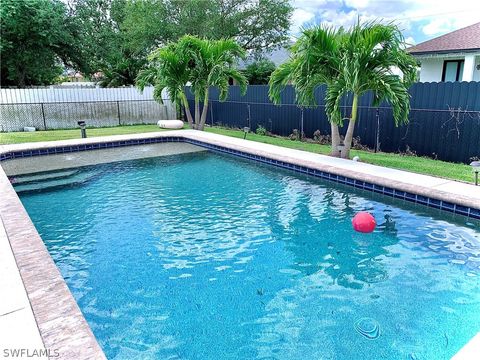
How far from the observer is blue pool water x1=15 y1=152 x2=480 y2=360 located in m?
3.15

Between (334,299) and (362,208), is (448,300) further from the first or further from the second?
(362,208)

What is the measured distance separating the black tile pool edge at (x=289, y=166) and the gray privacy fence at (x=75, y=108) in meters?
5.77

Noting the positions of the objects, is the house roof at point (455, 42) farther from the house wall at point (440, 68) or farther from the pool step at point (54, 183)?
the pool step at point (54, 183)

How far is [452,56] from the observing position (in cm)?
1612

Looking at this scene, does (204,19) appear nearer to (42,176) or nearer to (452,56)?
(452,56)

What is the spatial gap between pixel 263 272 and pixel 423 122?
6939 millimetres

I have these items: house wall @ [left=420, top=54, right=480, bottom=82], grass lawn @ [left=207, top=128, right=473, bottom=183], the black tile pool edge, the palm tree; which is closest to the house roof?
house wall @ [left=420, top=54, right=480, bottom=82]

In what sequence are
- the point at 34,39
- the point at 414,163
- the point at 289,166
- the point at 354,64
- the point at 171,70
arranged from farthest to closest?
1. the point at 34,39
2. the point at 171,70
3. the point at 289,166
4. the point at 414,163
5. the point at 354,64

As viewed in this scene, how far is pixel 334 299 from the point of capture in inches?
147

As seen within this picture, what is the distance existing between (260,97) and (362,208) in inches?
365

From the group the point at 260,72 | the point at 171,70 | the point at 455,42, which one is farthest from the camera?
the point at 260,72

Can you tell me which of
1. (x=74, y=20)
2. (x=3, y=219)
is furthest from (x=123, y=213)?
(x=74, y=20)

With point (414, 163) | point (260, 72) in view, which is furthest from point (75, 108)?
point (414, 163)

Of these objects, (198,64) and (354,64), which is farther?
(198,64)
